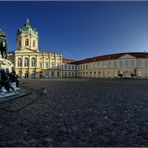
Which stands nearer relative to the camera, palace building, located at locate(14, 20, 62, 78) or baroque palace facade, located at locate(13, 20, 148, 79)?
baroque palace facade, located at locate(13, 20, 148, 79)

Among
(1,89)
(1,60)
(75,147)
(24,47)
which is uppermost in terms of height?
(24,47)

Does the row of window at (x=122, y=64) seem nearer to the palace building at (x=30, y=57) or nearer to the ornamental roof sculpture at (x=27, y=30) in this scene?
the palace building at (x=30, y=57)

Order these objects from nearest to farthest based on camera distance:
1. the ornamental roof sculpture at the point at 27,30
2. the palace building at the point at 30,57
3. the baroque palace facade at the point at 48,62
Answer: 1. the baroque palace facade at the point at 48,62
2. the palace building at the point at 30,57
3. the ornamental roof sculpture at the point at 27,30

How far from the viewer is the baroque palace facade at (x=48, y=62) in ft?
219

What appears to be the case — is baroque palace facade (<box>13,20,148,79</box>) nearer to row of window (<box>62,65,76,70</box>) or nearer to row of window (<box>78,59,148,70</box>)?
row of window (<box>78,59,148,70</box>)

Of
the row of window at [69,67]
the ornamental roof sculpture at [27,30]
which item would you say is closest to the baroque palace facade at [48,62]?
the ornamental roof sculpture at [27,30]

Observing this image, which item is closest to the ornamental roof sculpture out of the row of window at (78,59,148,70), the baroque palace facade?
the baroque palace facade

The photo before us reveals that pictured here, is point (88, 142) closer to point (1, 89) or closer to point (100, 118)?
point (100, 118)

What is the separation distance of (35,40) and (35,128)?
231 feet

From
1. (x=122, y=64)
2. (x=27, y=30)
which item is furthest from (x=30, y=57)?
(x=122, y=64)

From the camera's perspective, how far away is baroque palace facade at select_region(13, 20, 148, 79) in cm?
6681

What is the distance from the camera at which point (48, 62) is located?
7244cm

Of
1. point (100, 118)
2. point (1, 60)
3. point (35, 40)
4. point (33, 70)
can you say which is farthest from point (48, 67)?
point (100, 118)

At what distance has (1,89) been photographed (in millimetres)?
8773
